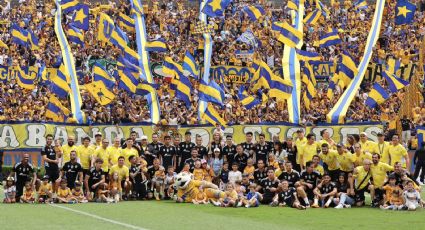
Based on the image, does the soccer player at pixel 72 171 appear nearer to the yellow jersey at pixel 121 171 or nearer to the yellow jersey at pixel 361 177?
the yellow jersey at pixel 121 171

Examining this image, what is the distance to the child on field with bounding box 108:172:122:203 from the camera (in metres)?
26.2

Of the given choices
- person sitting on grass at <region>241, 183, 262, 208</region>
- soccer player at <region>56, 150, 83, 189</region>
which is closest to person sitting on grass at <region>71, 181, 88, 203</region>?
soccer player at <region>56, 150, 83, 189</region>

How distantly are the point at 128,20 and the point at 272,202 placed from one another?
16.6 m

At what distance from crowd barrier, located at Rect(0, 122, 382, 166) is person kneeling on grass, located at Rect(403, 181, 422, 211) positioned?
6942 millimetres

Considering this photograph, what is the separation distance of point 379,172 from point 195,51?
19.5 metres

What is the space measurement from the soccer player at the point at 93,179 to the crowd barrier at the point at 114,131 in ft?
15.7

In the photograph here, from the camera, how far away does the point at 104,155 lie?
1059 inches

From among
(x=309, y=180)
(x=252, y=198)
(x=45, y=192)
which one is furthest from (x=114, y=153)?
(x=309, y=180)

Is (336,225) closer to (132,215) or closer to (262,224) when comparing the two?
(262,224)

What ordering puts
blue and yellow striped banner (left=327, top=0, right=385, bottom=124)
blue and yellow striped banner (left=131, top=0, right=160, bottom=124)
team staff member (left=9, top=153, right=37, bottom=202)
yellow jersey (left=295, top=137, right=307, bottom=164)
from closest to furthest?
team staff member (left=9, top=153, right=37, bottom=202), yellow jersey (left=295, top=137, right=307, bottom=164), blue and yellow striped banner (left=327, top=0, right=385, bottom=124), blue and yellow striped banner (left=131, top=0, right=160, bottom=124)

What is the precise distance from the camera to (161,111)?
1448 inches

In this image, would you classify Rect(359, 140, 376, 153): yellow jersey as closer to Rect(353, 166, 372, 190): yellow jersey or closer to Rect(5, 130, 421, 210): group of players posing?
Rect(5, 130, 421, 210): group of players posing

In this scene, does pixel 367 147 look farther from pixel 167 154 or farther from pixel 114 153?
pixel 114 153

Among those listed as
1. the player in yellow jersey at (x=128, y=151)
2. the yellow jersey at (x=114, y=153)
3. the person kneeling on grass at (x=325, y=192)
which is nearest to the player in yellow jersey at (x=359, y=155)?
the person kneeling on grass at (x=325, y=192)
